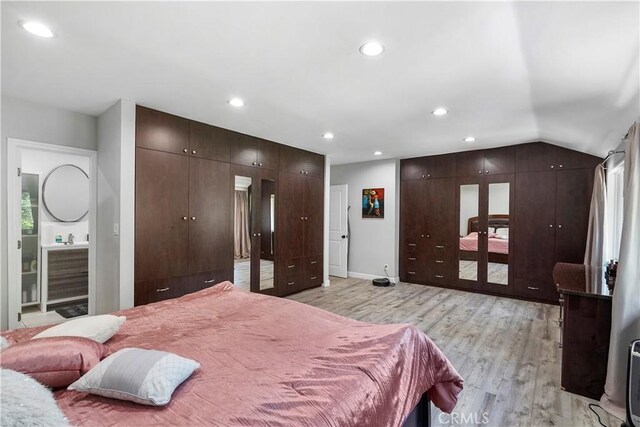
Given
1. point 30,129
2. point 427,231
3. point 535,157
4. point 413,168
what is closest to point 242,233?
point 30,129

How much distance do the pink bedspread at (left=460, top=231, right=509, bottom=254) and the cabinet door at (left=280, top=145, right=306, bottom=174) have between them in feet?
10.3

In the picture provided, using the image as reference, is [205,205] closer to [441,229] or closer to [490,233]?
[441,229]

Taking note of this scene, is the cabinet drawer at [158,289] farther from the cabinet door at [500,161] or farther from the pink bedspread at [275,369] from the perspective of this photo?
the cabinet door at [500,161]

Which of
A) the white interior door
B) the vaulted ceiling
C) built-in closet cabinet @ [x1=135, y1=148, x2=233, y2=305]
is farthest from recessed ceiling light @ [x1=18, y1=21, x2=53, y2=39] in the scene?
the white interior door

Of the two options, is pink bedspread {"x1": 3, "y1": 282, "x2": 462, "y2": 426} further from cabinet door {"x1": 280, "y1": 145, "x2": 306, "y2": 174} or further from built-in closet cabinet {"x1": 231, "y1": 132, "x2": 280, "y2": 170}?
cabinet door {"x1": 280, "y1": 145, "x2": 306, "y2": 174}

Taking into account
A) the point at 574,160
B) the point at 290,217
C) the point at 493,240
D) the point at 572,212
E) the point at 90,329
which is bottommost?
the point at 90,329

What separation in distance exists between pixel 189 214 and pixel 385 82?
2594 mm

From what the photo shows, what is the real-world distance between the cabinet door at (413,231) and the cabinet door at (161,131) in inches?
164

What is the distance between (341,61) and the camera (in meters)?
2.14

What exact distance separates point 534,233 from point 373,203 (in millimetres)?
2796

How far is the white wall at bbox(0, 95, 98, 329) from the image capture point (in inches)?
110

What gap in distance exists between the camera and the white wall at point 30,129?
9.19 feet

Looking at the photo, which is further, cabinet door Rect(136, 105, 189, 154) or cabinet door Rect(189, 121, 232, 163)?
cabinet door Rect(189, 121, 232, 163)

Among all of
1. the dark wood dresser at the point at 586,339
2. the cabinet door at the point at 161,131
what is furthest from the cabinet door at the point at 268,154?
the dark wood dresser at the point at 586,339
